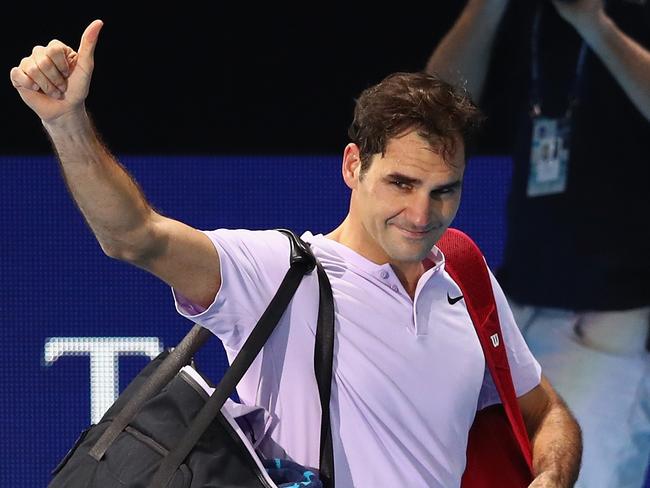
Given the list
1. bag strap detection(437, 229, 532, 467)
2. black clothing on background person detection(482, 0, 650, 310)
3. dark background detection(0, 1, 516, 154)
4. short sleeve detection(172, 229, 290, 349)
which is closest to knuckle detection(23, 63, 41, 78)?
short sleeve detection(172, 229, 290, 349)

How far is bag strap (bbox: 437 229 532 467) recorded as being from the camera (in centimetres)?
194

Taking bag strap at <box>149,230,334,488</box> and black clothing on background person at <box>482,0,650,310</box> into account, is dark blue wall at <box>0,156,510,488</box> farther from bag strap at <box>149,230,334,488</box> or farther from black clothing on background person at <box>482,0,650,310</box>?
bag strap at <box>149,230,334,488</box>

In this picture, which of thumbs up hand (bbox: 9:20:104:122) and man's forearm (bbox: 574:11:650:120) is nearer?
thumbs up hand (bbox: 9:20:104:122)

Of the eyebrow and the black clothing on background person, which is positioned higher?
the eyebrow

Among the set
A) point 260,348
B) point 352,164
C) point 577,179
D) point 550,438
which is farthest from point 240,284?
point 577,179

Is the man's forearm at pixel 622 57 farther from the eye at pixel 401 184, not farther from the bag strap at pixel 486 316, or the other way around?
the eye at pixel 401 184

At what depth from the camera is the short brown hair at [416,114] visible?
1.82 metres

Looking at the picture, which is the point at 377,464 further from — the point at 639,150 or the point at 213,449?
the point at 639,150

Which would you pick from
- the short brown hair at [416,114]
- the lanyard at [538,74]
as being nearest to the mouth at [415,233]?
the short brown hair at [416,114]

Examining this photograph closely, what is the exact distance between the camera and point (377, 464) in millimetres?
1771

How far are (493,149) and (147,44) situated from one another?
1.00 m

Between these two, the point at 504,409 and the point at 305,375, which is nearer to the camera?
the point at 305,375

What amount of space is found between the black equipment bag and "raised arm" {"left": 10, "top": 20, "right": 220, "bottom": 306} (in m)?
0.10

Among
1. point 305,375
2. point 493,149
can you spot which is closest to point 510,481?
point 305,375
